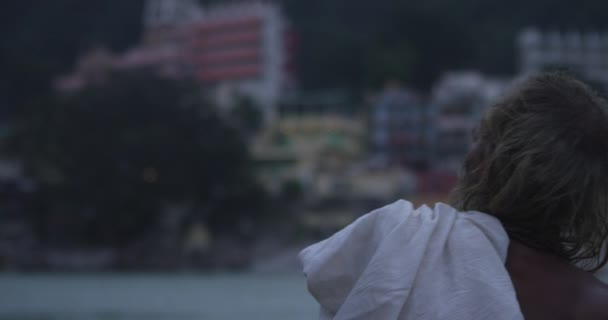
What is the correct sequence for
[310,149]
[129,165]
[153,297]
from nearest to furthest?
[153,297], [129,165], [310,149]

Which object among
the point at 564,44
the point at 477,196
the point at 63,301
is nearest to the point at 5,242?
the point at 63,301

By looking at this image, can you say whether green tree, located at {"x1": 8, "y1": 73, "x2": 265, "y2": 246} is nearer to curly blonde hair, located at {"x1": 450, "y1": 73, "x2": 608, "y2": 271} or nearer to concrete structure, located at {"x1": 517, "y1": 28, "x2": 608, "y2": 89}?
concrete structure, located at {"x1": 517, "y1": 28, "x2": 608, "y2": 89}

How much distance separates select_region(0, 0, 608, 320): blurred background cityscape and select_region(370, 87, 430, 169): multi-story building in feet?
0.15

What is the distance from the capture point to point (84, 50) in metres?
38.4

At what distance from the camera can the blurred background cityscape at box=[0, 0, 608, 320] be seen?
23.5m

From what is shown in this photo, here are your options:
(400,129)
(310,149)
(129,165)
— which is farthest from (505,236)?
(400,129)

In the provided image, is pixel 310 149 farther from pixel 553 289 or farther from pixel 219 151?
pixel 553 289

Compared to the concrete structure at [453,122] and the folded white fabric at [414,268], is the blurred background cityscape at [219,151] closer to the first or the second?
the concrete structure at [453,122]

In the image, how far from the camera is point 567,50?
113 ft

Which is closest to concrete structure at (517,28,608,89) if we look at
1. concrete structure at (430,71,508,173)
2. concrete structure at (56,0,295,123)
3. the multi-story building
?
concrete structure at (430,71,508,173)

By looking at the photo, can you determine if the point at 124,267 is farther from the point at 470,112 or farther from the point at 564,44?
the point at 564,44

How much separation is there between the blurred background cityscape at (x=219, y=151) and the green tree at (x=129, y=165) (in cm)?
5

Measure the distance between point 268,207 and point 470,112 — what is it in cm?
705

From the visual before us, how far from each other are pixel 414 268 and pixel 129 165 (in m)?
24.0
